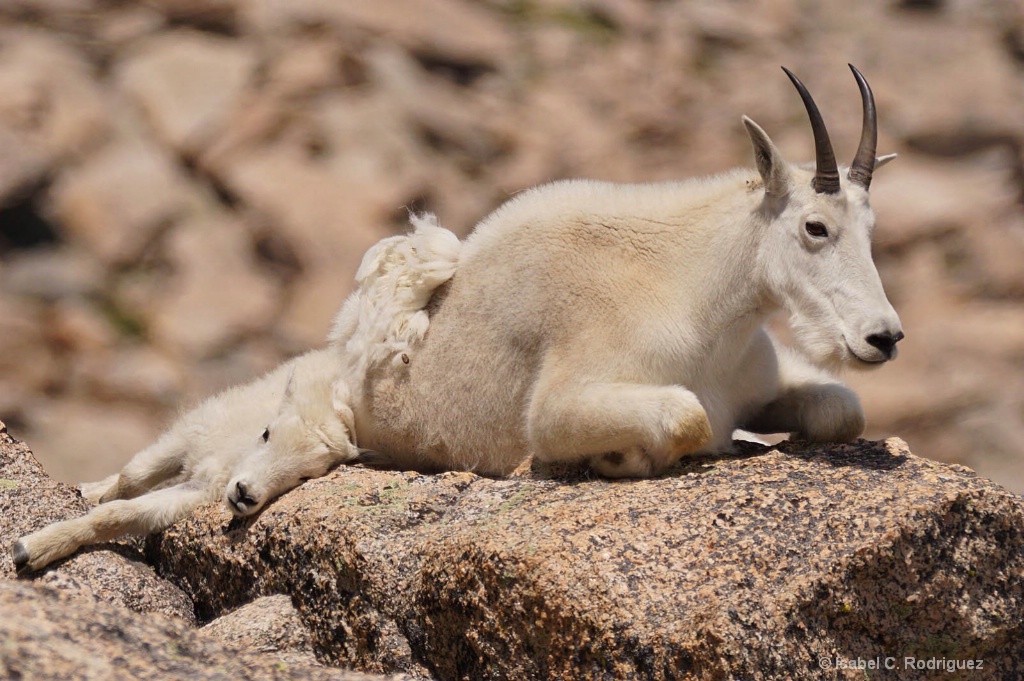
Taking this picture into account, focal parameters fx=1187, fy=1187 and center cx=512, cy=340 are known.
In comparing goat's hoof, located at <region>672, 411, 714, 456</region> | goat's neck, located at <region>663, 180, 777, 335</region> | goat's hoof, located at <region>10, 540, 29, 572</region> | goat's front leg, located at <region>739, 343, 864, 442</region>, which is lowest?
goat's hoof, located at <region>10, 540, 29, 572</region>

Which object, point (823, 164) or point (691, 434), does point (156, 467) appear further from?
point (823, 164)

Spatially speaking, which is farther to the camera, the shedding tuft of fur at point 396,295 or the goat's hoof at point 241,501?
the shedding tuft of fur at point 396,295

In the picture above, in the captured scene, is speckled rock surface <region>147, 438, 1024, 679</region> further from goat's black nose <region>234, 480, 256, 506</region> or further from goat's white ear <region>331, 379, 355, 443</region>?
goat's white ear <region>331, 379, 355, 443</region>

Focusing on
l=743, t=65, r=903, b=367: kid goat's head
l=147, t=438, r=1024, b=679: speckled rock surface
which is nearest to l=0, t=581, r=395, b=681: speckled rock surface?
l=147, t=438, r=1024, b=679: speckled rock surface

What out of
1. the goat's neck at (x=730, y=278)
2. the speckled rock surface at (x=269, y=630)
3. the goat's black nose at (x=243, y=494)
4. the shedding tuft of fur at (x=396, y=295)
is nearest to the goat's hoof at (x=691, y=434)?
the goat's neck at (x=730, y=278)

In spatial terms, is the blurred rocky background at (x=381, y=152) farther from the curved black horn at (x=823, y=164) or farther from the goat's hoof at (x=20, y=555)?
the curved black horn at (x=823, y=164)

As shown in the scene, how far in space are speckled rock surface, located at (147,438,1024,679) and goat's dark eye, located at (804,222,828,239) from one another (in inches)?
36.0

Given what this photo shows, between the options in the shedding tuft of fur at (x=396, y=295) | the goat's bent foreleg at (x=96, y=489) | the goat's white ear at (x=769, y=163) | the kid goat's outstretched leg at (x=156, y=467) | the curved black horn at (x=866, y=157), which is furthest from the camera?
the goat's bent foreleg at (x=96, y=489)

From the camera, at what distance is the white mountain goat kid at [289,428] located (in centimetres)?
570

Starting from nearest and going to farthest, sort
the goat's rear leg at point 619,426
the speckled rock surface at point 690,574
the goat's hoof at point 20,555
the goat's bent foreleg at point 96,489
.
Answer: the speckled rock surface at point 690,574
the goat's rear leg at point 619,426
the goat's hoof at point 20,555
the goat's bent foreleg at point 96,489

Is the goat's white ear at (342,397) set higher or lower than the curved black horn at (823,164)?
lower

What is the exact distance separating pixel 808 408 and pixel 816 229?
2.82 feet

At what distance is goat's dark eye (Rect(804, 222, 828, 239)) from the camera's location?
16.6 ft

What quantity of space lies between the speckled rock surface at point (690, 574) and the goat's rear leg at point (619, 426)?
11 centimetres
